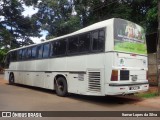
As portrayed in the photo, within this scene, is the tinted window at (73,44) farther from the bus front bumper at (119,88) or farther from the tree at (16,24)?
the tree at (16,24)

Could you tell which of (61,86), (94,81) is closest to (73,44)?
(61,86)

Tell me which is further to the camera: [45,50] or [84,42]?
[45,50]

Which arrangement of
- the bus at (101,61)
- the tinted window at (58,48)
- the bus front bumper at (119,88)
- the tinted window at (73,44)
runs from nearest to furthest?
the bus front bumper at (119,88) → the bus at (101,61) → the tinted window at (73,44) → the tinted window at (58,48)

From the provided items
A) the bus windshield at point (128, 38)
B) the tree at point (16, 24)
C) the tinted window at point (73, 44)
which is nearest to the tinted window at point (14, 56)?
the tinted window at point (73, 44)

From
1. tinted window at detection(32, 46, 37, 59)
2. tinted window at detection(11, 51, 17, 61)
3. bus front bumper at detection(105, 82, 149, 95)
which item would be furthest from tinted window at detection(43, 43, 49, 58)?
bus front bumper at detection(105, 82, 149, 95)

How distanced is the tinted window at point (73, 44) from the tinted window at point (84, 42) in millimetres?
313

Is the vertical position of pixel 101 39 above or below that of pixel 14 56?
above

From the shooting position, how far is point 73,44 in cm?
1189

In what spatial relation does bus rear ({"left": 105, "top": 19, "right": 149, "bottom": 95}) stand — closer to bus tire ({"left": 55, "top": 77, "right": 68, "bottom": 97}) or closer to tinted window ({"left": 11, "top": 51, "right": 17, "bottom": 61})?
bus tire ({"left": 55, "top": 77, "right": 68, "bottom": 97})

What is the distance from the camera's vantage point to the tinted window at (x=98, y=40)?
10.1m

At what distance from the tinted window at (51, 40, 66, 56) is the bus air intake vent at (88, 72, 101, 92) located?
260cm

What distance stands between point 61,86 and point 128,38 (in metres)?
4.34

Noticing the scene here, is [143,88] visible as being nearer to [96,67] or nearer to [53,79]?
[96,67]

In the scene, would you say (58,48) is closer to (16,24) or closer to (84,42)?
(84,42)
